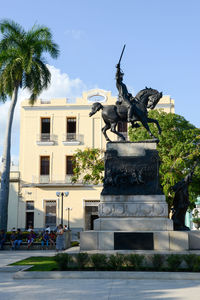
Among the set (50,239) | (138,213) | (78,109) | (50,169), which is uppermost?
(78,109)

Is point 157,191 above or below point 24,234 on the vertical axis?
above

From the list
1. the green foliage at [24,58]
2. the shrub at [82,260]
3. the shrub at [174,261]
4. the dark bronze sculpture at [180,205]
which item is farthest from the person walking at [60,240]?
the green foliage at [24,58]

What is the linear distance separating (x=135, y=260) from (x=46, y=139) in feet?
93.0

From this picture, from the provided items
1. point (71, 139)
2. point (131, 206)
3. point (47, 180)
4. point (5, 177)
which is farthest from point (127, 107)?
point (71, 139)

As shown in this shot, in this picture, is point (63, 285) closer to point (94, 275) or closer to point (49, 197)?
point (94, 275)

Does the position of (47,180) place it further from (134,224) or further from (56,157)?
(134,224)

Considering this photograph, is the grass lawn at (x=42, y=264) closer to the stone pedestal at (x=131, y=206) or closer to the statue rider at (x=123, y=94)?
the stone pedestal at (x=131, y=206)

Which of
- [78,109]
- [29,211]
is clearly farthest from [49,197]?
[78,109]

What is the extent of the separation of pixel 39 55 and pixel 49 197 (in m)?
14.7

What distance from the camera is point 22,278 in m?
9.21

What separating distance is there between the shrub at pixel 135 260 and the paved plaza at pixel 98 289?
34.6 inches

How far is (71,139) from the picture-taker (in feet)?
121

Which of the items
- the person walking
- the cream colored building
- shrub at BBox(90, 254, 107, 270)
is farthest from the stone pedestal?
the cream colored building

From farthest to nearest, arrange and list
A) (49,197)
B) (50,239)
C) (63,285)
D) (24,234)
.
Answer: (49,197) < (24,234) < (50,239) < (63,285)
